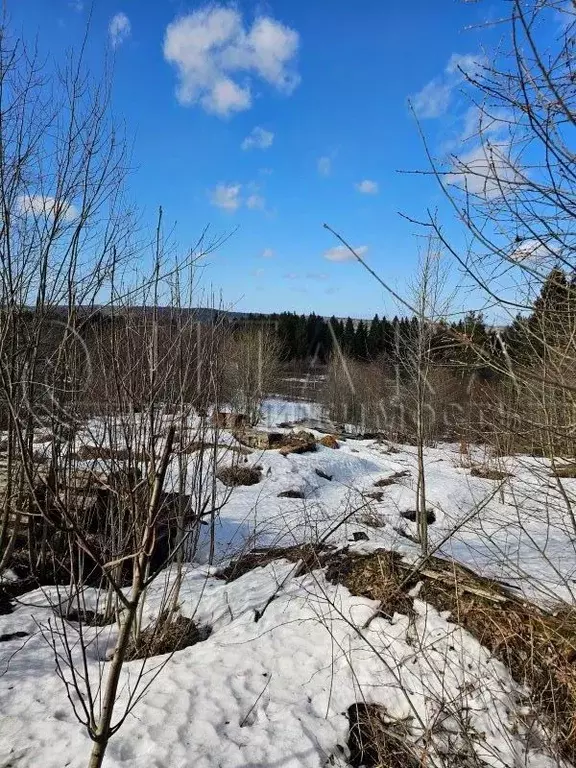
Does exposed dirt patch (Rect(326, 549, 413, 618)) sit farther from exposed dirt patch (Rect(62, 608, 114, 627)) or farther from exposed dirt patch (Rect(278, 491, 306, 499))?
exposed dirt patch (Rect(278, 491, 306, 499))

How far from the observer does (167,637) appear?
3.48 meters

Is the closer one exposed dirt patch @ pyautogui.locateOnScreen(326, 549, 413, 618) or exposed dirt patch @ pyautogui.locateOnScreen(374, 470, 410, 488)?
exposed dirt patch @ pyautogui.locateOnScreen(326, 549, 413, 618)

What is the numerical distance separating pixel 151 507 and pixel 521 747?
8.10 ft

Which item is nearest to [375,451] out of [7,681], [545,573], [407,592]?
[545,573]

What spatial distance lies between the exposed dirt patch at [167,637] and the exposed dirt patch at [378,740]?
4.19ft

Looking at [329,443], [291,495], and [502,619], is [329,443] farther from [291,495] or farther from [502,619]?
[502,619]

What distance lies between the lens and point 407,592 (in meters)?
3.39

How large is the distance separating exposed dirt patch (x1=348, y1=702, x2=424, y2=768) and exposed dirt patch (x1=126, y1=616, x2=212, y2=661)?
4.19 feet

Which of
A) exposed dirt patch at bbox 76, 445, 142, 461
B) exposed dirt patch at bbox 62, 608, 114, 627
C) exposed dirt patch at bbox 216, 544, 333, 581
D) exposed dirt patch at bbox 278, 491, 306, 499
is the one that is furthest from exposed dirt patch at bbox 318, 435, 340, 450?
exposed dirt patch at bbox 76, 445, 142, 461

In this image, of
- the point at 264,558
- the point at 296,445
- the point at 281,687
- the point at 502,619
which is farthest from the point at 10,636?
the point at 296,445

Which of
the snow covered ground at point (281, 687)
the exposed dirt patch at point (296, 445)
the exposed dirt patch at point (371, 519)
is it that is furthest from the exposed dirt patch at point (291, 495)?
the snow covered ground at point (281, 687)

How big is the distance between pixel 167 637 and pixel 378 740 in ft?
5.61

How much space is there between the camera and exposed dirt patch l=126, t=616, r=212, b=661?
3299mm

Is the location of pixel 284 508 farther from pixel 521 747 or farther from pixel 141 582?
pixel 141 582
